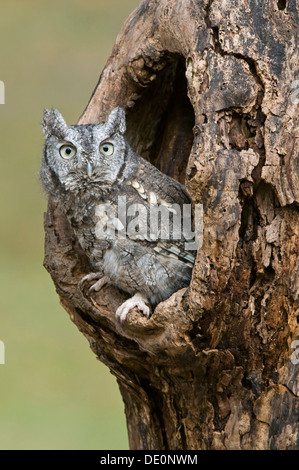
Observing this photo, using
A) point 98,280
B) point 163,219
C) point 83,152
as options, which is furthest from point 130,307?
point 83,152

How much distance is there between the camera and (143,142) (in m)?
2.84

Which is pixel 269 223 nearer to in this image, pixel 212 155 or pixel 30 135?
pixel 212 155

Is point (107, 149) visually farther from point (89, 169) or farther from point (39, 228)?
point (39, 228)

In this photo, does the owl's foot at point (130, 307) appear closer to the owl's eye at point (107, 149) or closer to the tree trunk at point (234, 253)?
the tree trunk at point (234, 253)

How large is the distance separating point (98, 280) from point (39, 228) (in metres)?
3.35

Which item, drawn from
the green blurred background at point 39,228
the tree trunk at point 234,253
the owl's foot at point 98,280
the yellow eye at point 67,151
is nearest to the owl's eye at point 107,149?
the yellow eye at point 67,151

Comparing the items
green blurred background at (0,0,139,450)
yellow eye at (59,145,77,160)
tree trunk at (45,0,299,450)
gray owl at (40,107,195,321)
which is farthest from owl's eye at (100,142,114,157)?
green blurred background at (0,0,139,450)

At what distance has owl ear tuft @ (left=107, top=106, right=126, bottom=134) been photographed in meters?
2.30

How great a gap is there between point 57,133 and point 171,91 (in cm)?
72

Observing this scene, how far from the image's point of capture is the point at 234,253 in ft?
6.56

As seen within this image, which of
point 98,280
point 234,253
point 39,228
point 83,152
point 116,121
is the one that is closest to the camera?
point 234,253

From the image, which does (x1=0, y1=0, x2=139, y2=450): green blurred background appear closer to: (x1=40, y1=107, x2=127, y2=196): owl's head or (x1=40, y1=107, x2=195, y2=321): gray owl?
(x1=40, y1=107, x2=195, y2=321): gray owl

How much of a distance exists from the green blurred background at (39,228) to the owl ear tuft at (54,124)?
2432 millimetres

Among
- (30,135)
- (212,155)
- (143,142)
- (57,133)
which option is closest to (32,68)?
(30,135)
